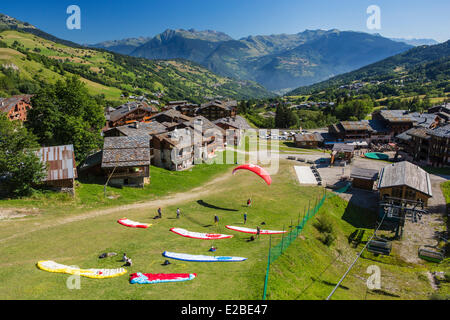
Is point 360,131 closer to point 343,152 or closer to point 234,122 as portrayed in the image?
point 343,152

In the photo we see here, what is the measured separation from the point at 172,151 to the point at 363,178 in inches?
1922

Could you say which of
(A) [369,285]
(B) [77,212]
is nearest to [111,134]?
(B) [77,212]

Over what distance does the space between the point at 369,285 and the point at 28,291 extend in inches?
1452

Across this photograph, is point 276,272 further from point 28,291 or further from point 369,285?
point 28,291


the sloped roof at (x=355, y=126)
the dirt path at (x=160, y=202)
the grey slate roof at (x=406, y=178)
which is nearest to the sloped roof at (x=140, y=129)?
the dirt path at (x=160, y=202)

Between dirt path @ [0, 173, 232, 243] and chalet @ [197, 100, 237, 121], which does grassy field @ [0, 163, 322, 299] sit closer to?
dirt path @ [0, 173, 232, 243]

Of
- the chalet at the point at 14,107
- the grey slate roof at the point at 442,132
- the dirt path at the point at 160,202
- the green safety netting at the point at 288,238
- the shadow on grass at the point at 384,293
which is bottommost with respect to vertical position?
the shadow on grass at the point at 384,293

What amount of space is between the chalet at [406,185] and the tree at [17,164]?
66.1 metres

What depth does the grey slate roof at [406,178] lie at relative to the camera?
54.7 meters

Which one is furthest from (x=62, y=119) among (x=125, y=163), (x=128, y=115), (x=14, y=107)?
(x=14, y=107)

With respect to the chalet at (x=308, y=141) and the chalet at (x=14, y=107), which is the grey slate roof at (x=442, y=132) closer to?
the chalet at (x=308, y=141)
